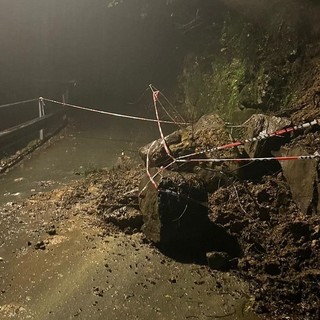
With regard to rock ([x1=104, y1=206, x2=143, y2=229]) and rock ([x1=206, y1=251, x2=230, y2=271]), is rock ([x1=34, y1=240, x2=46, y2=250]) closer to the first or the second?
rock ([x1=104, y1=206, x2=143, y2=229])

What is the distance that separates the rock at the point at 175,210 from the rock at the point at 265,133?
2.91ft

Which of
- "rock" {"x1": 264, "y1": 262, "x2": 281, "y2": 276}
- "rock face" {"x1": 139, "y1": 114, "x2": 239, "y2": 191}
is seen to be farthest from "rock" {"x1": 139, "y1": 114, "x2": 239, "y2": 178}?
"rock" {"x1": 264, "y1": 262, "x2": 281, "y2": 276}

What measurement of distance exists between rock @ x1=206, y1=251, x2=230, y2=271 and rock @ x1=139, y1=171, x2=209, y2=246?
1.18 ft

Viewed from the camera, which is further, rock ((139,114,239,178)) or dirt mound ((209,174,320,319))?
rock ((139,114,239,178))

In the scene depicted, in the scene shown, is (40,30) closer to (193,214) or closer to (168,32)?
(168,32)

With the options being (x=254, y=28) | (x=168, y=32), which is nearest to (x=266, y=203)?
(x=254, y=28)

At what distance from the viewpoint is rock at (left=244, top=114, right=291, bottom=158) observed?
4.50m

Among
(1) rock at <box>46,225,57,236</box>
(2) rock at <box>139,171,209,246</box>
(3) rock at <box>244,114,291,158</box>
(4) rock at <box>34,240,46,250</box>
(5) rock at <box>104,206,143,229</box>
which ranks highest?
(3) rock at <box>244,114,291,158</box>

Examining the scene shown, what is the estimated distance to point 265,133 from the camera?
4.54m

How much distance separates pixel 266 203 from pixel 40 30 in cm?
1655

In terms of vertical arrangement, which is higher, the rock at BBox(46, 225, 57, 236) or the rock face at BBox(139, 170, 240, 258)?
the rock face at BBox(139, 170, 240, 258)

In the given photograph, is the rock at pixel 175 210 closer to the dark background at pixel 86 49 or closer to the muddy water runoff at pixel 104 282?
the muddy water runoff at pixel 104 282

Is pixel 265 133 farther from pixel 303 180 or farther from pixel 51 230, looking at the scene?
pixel 51 230

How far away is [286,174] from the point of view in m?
4.19
